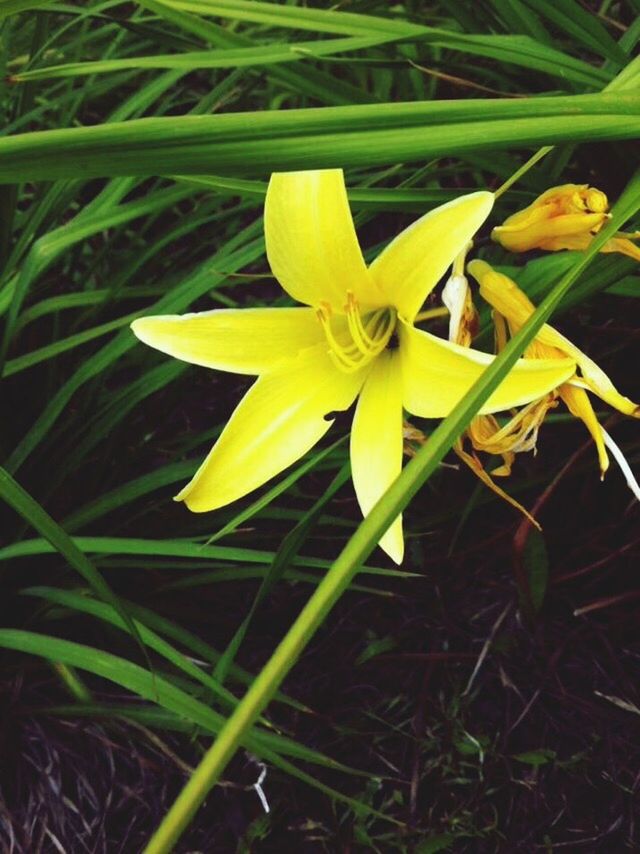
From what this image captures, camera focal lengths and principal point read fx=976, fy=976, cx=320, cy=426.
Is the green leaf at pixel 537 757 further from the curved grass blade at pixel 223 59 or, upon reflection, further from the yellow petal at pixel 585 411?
the curved grass blade at pixel 223 59

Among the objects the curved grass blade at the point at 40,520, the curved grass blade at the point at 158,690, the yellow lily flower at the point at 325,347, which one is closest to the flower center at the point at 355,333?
the yellow lily flower at the point at 325,347

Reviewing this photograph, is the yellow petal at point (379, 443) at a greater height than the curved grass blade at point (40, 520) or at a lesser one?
greater

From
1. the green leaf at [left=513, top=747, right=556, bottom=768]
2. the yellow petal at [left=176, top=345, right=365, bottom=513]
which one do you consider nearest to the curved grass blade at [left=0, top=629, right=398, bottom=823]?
the green leaf at [left=513, top=747, right=556, bottom=768]

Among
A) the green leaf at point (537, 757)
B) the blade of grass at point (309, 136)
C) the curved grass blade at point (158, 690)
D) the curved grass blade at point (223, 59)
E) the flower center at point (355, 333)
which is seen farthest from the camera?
the green leaf at point (537, 757)

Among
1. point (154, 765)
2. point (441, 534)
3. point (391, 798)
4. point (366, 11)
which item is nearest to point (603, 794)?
point (391, 798)

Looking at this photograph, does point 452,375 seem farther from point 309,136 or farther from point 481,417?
point 309,136

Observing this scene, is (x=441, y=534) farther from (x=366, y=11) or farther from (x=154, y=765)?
(x=366, y=11)

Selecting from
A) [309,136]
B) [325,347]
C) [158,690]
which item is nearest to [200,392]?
[158,690]
